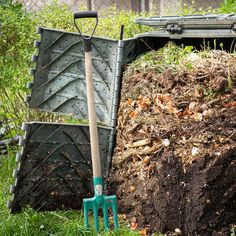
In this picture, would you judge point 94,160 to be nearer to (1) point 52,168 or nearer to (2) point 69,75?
(1) point 52,168

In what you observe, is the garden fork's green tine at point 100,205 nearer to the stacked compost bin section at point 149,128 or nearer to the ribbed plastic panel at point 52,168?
the stacked compost bin section at point 149,128

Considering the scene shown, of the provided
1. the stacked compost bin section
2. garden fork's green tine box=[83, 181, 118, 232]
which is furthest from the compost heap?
garden fork's green tine box=[83, 181, 118, 232]

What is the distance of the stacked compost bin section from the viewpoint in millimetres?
5492

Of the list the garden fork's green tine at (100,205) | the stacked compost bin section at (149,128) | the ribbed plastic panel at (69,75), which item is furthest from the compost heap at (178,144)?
the garden fork's green tine at (100,205)

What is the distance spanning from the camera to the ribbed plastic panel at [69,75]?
6.46 metres

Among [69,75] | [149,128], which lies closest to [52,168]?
[149,128]

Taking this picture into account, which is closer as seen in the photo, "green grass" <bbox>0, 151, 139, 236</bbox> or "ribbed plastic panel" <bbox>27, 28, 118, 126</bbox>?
"green grass" <bbox>0, 151, 139, 236</bbox>

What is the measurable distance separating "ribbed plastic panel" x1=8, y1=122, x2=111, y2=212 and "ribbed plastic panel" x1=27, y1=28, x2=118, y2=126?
0.49 m

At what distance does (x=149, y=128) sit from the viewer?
5945mm

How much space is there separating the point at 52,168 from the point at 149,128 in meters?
0.82

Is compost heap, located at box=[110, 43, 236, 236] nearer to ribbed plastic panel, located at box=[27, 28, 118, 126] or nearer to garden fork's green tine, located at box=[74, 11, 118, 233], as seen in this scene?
ribbed plastic panel, located at box=[27, 28, 118, 126]

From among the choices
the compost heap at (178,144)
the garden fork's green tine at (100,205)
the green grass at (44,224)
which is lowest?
the green grass at (44,224)

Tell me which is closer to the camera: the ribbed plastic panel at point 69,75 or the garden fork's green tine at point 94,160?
the garden fork's green tine at point 94,160

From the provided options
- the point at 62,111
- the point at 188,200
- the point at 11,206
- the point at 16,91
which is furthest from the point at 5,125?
the point at 188,200
